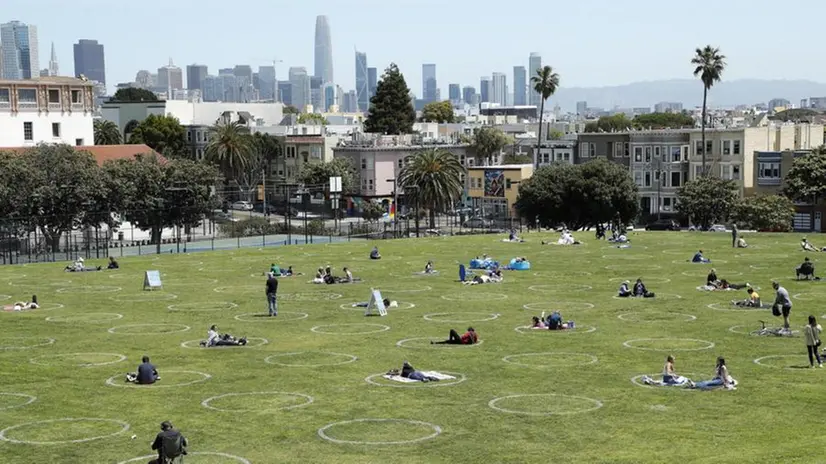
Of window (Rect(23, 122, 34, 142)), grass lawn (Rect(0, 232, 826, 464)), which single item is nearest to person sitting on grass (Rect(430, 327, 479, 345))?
grass lawn (Rect(0, 232, 826, 464))

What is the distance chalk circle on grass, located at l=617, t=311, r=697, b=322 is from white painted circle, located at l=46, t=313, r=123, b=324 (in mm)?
25306

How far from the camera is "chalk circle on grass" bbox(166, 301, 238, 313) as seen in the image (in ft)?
196

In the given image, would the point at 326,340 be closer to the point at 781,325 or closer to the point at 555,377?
the point at 555,377

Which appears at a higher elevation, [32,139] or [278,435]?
[32,139]

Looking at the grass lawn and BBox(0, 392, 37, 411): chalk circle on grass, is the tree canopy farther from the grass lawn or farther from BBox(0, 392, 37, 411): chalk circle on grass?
BBox(0, 392, 37, 411): chalk circle on grass

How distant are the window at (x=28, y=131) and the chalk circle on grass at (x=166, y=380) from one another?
12166 centimetres

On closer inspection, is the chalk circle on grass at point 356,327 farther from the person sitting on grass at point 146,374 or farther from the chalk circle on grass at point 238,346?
the person sitting on grass at point 146,374

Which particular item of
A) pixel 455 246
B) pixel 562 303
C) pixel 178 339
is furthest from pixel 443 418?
pixel 455 246

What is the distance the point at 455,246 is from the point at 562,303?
3847 cm

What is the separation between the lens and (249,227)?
4884 inches

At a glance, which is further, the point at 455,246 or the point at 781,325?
the point at 455,246

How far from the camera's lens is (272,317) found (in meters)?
56.3

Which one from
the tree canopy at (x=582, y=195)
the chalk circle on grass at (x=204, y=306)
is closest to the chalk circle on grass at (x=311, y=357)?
the chalk circle on grass at (x=204, y=306)

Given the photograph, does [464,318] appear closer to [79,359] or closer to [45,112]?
[79,359]
